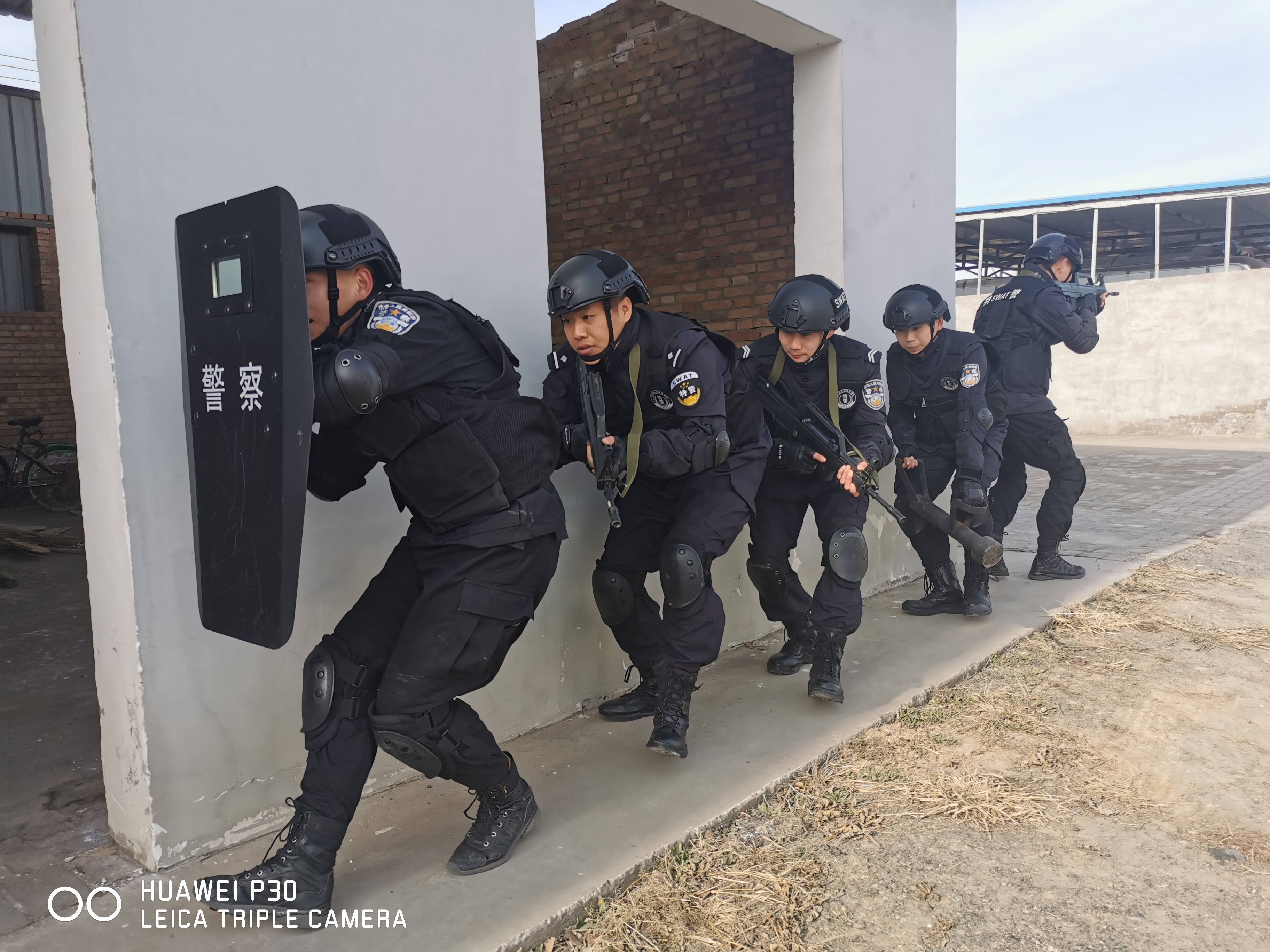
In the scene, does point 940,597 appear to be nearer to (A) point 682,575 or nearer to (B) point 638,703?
(B) point 638,703

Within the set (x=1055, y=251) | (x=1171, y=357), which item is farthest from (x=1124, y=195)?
(x=1055, y=251)

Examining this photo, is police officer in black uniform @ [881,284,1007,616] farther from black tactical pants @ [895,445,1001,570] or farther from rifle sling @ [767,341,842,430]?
rifle sling @ [767,341,842,430]

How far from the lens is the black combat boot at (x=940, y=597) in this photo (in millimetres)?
4934

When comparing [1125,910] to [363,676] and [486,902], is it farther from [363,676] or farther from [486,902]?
[363,676]

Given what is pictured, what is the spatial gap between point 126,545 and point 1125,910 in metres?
2.74

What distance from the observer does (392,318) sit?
2.18 meters

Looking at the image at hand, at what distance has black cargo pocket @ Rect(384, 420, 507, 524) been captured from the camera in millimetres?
2279

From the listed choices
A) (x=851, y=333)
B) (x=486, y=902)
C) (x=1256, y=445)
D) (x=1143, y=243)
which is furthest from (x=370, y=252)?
(x=1143, y=243)

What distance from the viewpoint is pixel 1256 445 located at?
1339cm

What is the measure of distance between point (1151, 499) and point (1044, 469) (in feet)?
13.2

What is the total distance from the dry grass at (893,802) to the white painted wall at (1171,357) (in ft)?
40.3

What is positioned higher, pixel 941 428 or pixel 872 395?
pixel 872 395

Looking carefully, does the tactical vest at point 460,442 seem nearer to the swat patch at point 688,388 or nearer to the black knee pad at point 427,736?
the black knee pad at point 427,736

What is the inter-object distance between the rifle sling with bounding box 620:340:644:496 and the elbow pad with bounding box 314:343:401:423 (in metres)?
1.05
